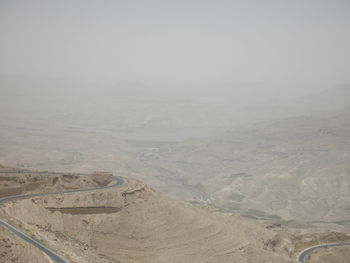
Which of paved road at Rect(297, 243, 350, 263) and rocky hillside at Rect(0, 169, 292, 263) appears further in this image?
paved road at Rect(297, 243, 350, 263)

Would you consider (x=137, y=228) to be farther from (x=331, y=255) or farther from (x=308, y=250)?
(x=331, y=255)

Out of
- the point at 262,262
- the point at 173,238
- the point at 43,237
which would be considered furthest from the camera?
the point at 173,238

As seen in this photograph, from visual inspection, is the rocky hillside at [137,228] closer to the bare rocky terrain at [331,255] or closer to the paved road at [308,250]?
the paved road at [308,250]

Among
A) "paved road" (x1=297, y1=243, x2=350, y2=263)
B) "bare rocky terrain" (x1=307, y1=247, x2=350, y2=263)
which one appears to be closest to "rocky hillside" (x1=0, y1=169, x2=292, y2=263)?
"paved road" (x1=297, y1=243, x2=350, y2=263)

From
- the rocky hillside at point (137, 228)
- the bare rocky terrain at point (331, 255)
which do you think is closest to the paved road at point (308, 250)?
the bare rocky terrain at point (331, 255)

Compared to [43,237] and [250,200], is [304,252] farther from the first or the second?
[250,200]

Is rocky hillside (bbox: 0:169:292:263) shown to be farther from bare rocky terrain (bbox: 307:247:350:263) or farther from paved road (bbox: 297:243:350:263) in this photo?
bare rocky terrain (bbox: 307:247:350:263)

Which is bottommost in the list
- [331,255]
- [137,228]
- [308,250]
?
[308,250]

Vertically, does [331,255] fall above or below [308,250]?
above

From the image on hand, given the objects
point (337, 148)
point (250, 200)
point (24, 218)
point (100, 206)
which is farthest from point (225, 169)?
point (24, 218)

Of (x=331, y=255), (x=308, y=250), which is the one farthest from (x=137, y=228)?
(x=331, y=255)

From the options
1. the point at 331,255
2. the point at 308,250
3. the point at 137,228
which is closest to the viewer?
the point at 137,228
